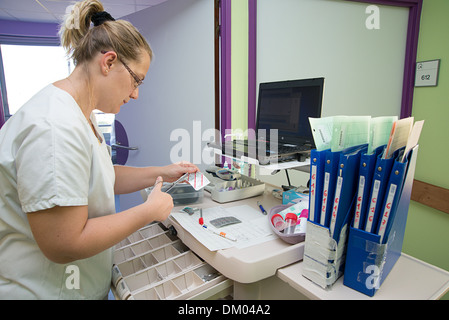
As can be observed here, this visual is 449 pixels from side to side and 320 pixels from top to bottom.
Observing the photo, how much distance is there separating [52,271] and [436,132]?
2.37m

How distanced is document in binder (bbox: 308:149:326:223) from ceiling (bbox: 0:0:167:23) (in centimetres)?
196

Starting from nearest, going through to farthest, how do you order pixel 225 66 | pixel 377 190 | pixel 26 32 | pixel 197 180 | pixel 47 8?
pixel 377 190 < pixel 197 180 < pixel 225 66 < pixel 47 8 < pixel 26 32

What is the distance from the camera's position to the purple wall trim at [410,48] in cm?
203

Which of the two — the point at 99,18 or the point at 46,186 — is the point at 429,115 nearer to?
the point at 99,18

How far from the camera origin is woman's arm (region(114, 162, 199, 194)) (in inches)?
46.0

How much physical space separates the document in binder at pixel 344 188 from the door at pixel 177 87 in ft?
4.12

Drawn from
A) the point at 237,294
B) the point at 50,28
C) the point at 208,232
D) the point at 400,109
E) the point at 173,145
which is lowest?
the point at 237,294

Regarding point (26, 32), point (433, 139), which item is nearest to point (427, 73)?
point (433, 139)

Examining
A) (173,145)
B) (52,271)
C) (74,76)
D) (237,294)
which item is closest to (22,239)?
(52,271)

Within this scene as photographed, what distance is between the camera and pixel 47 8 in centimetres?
262

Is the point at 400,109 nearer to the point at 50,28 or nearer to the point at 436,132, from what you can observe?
the point at 436,132

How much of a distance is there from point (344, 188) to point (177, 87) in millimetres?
1615

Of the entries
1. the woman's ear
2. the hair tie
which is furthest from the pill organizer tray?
the hair tie

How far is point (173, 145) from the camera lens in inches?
83.5
